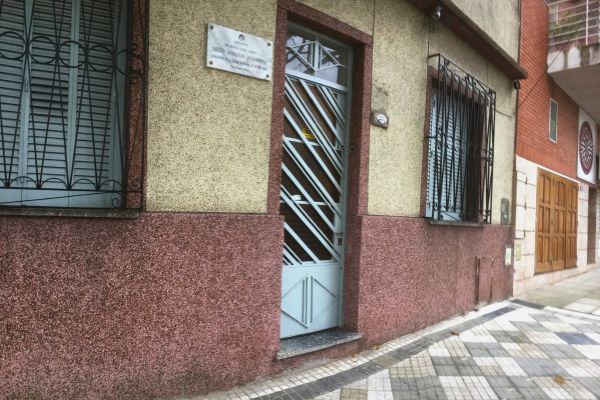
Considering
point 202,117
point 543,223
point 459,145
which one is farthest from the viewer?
point 543,223

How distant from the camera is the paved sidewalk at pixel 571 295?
21.5ft

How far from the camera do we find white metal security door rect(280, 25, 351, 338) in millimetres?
3738

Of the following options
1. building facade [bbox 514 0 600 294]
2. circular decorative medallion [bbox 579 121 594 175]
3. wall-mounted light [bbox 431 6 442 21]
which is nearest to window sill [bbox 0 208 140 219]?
wall-mounted light [bbox 431 6 442 21]

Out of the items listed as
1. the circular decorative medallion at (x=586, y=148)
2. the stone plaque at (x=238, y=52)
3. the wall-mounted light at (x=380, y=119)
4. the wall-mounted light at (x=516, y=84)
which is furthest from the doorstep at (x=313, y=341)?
the circular decorative medallion at (x=586, y=148)

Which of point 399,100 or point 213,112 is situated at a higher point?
point 399,100

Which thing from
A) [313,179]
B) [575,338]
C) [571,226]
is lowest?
[575,338]

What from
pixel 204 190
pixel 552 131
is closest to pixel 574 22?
pixel 552 131

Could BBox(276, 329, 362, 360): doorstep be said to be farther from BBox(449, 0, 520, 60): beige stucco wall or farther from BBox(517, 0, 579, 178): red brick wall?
BBox(517, 0, 579, 178): red brick wall

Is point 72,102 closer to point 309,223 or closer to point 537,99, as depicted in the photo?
point 309,223

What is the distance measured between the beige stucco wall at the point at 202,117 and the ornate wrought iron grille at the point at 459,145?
8.27 ft

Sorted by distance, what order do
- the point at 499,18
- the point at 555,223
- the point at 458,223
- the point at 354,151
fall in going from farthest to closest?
the point at 555,223, the point at 499,18, the point at 458,223, the point at 354,151

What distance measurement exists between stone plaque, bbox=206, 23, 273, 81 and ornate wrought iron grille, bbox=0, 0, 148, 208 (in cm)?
50

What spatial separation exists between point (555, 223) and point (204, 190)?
8.66 metres

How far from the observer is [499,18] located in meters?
6.57
